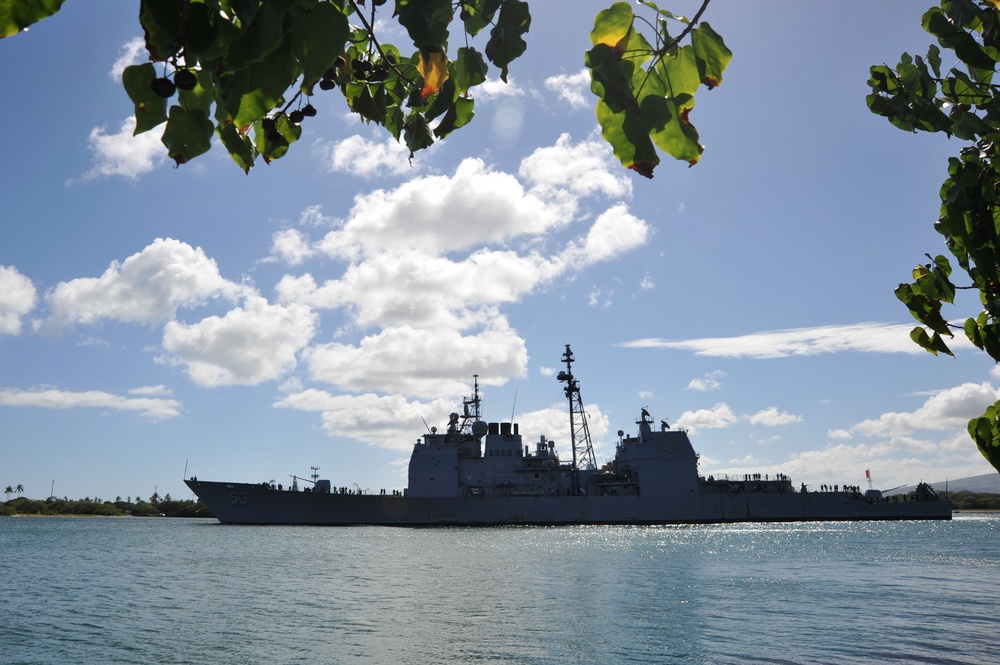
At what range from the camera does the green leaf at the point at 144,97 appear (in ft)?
3.10

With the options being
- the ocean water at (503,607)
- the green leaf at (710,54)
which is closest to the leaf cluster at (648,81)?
the green leaf at (710,54)

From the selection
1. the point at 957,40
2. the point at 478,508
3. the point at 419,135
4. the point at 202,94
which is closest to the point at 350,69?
the point at 419,135

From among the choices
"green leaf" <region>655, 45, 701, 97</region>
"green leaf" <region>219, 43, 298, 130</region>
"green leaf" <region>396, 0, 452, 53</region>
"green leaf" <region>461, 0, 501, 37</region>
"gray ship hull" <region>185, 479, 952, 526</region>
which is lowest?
"gray ship hull" <region>185, 479, 952, 526</region>

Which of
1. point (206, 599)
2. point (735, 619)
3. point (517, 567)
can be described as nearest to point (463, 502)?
point (517, 567)

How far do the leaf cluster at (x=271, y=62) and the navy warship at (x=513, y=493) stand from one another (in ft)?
184

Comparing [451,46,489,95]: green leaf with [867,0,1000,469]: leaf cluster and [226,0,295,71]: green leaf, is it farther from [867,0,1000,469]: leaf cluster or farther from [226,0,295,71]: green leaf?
[867,0,1000,469]: leaf cluster

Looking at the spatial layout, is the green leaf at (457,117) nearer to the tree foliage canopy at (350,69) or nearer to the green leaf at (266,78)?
the tree foliage canopy at (350,69)

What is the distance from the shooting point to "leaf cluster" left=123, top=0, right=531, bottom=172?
78 cm

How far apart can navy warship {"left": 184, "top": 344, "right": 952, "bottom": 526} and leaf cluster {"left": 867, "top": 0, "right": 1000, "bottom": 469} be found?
5502 cm

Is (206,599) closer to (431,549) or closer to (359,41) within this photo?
(431,549)

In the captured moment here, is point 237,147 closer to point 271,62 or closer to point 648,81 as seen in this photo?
point 271,62

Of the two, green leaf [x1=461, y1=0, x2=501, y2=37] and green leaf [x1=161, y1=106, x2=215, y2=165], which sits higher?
green leaf [x1=461, y1=0, x2=501, y2=37]

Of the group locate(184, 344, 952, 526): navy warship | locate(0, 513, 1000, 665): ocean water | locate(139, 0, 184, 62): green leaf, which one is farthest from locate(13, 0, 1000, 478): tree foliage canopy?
locate(184, 344, 952, 526): navy warship

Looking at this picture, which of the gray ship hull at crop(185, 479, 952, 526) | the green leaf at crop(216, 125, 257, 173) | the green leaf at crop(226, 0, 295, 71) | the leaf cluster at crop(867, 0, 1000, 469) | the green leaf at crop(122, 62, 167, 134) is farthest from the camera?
the gray ship hull at crop(185, 479, 952, 526)
